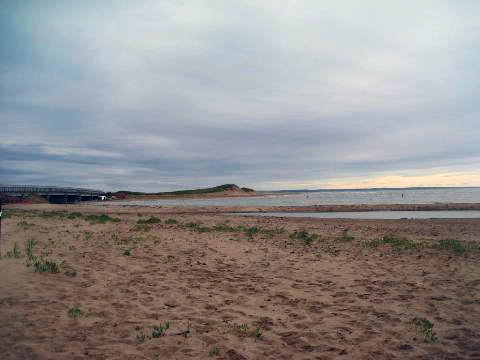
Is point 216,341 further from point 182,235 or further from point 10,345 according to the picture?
point 182,235

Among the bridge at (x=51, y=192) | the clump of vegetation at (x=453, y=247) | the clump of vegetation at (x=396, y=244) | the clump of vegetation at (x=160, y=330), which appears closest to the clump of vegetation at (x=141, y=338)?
the clump of vegetation at (x=160, y=330)

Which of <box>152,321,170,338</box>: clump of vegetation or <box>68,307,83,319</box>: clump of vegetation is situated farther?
<box>68,307,83,319</box>: clump of vegetation

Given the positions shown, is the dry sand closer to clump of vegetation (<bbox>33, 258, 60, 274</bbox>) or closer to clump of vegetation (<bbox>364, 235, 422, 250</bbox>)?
clump of vegetation (<bbox>33, 258, 60, 274</bbox>)

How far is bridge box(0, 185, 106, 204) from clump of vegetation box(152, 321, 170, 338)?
8413cm

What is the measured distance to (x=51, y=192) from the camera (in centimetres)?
8675

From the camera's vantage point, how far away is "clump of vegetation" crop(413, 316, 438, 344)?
18.5ft

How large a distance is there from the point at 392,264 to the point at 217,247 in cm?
725

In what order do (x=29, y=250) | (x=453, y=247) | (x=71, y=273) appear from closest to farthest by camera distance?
(x=71, y=273), (x=29, y=250), (x=453, y=247)

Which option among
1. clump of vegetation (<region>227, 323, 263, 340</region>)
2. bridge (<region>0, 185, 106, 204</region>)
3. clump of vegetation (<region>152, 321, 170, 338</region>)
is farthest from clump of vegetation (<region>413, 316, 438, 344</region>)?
bridge (<region>0, 185, 106, 204</region>)

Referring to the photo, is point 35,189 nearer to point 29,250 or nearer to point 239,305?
point 29,250

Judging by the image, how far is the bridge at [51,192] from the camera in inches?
3076

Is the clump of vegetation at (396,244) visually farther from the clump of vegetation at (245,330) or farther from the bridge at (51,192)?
the bridge at (51,192)

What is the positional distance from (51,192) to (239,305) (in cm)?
9346

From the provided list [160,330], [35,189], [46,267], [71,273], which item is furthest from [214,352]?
[35,189]
